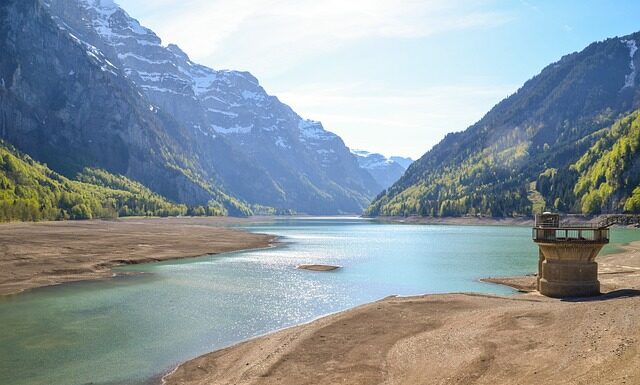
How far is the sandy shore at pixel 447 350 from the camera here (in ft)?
79.8

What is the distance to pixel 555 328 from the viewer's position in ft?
104

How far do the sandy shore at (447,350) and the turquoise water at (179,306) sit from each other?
16.6 ft

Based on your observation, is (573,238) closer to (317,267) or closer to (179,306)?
(179,306)

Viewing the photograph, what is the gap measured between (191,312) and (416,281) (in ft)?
104

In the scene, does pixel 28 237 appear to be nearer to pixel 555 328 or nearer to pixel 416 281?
pixel 416 281

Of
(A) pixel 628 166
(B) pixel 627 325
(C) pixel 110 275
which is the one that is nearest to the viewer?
(B) pixel 627 325

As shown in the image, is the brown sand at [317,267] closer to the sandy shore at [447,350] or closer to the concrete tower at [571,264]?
the concrete tower at [571,264]

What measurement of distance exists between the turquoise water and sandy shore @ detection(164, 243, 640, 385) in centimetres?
505

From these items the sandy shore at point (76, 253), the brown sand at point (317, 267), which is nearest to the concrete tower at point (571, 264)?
the brown sand at point (317, 267)

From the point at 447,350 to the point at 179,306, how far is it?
1203 inches

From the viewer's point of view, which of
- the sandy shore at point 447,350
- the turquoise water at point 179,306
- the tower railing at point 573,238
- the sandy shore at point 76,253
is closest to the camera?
the sandy shore at point 447,350

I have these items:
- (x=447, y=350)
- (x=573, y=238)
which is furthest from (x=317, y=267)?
(x=447, y=350)

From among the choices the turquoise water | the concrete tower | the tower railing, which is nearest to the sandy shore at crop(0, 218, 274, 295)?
the turquoise water

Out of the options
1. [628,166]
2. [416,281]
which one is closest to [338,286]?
[416,281]
